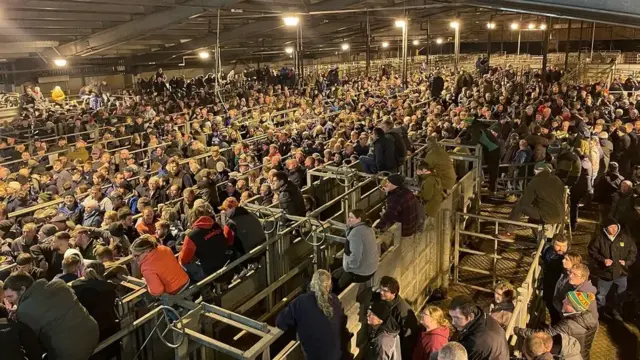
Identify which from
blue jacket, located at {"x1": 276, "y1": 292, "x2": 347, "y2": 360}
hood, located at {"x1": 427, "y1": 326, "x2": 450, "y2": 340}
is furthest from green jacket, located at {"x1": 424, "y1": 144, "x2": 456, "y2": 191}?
blue jacket, located at {"x1": 276, "y1": 292, "x2": 347, "y2": 360}

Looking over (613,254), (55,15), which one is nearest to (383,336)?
(613,254)

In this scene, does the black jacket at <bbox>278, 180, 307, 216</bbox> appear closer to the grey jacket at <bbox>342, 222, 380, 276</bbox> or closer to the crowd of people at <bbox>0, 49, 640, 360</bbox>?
the crowd of people at <bbox>0, 49, 640, 360</bbox>

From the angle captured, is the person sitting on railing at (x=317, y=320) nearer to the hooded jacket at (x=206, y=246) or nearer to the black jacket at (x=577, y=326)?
the hooded jacket at (x=206, y=246)

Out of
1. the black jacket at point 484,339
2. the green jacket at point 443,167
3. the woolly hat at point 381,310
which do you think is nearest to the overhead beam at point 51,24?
the green jacket at point 443,167

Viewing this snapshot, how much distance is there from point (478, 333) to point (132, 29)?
1632cm

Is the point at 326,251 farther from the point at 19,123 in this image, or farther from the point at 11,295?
the point at 19,123

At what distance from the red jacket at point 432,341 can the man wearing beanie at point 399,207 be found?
2.14 meters

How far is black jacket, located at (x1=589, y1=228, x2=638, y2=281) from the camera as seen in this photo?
6.76 metres

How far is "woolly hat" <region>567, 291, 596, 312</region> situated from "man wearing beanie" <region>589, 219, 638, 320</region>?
1.89 meters

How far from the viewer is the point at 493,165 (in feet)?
36.0

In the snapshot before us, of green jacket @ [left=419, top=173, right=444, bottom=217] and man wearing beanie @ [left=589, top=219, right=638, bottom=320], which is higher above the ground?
green jacket @ [left=419, top=173, right=444, bottom=217]

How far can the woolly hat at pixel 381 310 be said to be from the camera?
4719mm

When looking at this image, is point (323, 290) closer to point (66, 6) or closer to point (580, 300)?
point (580, 300)

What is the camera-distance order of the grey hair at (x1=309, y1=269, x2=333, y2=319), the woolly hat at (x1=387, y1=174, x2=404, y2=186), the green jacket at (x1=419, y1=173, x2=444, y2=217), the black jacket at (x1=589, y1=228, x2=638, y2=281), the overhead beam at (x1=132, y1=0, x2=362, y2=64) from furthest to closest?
1. the overhead beam at (x1=132, y1=0, x2=362, y2=64)
2. the green jacket at (x1=419, y1=173, x2=444, y2=217)
3. the black jacket at (x1=589, y1=228, x2=638, y2=281)
4. the woolly hat at (x1=387, y1=174, x2=404, y2=186)
5. the grey hair at (x1=309, y1=269, x2=333, y2=319)
